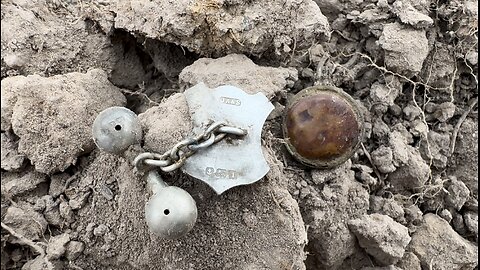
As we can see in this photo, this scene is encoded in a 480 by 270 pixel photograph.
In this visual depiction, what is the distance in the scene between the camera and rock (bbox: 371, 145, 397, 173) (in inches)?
62.7

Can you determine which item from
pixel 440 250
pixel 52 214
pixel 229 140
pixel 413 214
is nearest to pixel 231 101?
pixel 229 140

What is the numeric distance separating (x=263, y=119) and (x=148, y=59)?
1.34ft

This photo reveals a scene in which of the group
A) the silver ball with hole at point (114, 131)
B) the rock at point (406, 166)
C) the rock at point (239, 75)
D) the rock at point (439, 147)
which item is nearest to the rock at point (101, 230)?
the silver ball with hole at point (114, 131)

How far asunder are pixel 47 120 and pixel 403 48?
0.86m

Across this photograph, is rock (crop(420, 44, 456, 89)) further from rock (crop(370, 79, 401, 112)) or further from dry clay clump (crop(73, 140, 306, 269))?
dry clay clump (crop(73, 140, 306, 269))

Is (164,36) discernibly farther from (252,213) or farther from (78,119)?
(252,213)

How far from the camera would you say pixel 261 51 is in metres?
1.54

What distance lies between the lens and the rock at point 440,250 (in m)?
1.63

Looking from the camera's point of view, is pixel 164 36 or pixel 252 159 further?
pixel 164 36

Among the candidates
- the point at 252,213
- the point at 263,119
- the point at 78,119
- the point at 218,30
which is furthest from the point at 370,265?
the point at 78,119

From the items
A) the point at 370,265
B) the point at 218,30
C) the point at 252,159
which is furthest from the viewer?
the point at 370,265

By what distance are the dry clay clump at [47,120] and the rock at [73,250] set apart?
168 mm

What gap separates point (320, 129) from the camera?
4.90 feet

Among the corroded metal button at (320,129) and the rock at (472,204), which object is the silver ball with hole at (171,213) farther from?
the rock at (472,204)
